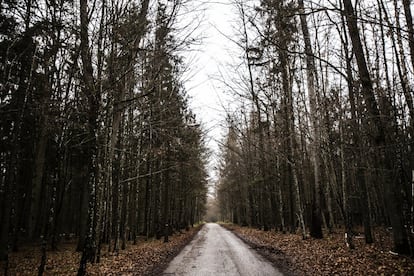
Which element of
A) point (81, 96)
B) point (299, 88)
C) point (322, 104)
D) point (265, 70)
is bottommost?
point (81, 96)

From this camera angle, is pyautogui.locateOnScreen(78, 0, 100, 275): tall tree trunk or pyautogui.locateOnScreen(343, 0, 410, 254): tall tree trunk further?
pyautogui.locateOnScreen(343, 0, 410, 254): tall tree trunk

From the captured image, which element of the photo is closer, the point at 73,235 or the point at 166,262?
the point at 166,262

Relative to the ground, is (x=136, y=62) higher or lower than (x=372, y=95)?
higher

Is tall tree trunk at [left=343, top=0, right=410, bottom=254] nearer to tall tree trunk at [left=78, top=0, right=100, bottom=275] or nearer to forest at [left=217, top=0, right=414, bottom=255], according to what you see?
forest at [left=217, top=0, right=414, bottom=255]

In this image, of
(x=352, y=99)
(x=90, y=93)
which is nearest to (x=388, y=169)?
(x=352, y=99)

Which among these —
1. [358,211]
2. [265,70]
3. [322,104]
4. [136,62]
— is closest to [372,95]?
[322,104]

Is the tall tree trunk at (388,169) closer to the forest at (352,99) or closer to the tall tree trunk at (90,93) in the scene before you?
the forest at (352,99)

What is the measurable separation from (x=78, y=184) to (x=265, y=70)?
63.2 feet

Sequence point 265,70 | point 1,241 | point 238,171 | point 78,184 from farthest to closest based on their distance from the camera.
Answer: point 238,171 → point 78,184 → point 265,70 → point 1,241

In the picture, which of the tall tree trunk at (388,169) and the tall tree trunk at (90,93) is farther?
the tall tree trunk at (388,169)

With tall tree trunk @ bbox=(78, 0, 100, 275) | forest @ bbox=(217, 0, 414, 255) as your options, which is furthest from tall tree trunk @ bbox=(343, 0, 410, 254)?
tall tree trunk @ bbox=(78, 0, 100, 275)

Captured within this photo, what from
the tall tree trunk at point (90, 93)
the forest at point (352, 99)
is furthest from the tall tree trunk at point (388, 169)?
the tall tree trunk at point (90, 93)

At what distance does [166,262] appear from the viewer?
10680 millimetres

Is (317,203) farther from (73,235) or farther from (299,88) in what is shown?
(73,235)
